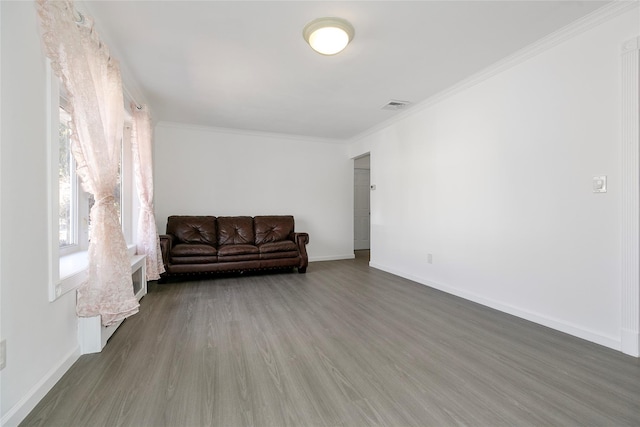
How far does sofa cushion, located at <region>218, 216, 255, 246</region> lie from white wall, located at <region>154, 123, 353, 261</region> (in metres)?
0.41

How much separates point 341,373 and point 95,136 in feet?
7.50

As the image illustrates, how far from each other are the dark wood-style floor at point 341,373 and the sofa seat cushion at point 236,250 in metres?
1.35

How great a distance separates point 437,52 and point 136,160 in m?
3.60

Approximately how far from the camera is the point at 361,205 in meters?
7.67

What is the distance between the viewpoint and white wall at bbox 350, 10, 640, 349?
222cm

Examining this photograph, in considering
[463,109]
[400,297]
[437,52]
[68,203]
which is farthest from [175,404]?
[463,109]

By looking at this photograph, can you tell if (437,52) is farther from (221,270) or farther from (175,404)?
(221,270)

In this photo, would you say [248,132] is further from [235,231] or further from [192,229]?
[192,229]

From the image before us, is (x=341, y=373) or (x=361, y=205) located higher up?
(x=361, y=205)

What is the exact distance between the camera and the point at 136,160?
11.6 ft

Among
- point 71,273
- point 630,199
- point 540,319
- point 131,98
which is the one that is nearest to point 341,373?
point 71,273

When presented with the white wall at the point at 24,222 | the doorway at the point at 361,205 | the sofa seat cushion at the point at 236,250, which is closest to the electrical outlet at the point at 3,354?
the white wall at the point at 24,222

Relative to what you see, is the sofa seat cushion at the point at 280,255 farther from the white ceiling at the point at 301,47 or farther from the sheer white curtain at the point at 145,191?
the white ceiling at the point at 301,47

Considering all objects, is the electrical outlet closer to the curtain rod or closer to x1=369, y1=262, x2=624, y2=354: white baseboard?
the curtain rod
